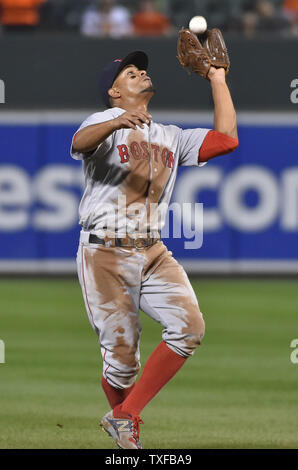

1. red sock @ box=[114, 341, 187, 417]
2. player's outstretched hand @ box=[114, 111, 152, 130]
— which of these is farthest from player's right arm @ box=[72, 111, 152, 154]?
red sock @ box=[114, 341, 187, 417]

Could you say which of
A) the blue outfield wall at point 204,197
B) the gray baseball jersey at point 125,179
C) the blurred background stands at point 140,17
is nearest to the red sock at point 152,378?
the gray baseball jersey at point 125,179

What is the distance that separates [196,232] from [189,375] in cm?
520

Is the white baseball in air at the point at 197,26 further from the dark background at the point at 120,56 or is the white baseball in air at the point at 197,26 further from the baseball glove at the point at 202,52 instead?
the dark background at the point at 120,56

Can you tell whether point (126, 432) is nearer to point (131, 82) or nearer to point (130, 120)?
point (130, 120)

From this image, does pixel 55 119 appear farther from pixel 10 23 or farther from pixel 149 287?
pixel 149 287

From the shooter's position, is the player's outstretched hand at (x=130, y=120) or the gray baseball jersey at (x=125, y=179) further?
the gray baseball jersey at (x=125, y=179)

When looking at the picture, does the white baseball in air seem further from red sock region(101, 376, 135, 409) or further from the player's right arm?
red sock region(101, 376, 135, 409)

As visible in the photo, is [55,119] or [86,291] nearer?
[86,291]

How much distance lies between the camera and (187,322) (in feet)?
19.0

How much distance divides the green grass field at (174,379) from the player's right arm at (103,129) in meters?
1.74

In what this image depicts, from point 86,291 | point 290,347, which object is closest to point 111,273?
point 86,291

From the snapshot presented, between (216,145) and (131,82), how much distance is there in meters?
0.59

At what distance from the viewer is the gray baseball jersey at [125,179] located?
5824 mm

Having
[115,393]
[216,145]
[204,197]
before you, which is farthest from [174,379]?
[204,197]
